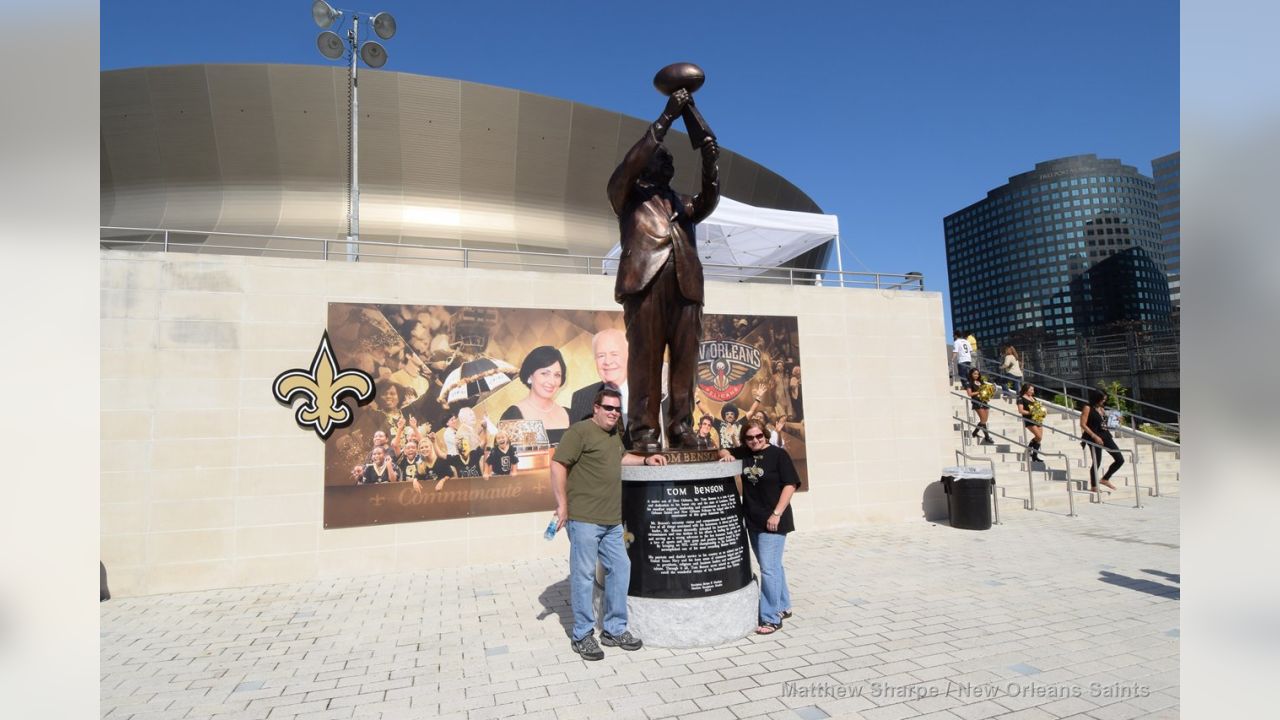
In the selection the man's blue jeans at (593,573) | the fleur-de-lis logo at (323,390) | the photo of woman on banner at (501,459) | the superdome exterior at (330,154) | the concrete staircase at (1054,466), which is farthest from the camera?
the superdome exterior at (330,154)

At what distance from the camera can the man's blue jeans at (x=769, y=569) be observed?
529cm

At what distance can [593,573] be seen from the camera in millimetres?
4961

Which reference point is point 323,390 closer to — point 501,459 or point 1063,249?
point 501,459

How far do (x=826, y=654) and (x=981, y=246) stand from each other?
12286 centimetres

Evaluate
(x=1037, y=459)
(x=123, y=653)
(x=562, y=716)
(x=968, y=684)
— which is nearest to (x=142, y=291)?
(x=123, y=653)

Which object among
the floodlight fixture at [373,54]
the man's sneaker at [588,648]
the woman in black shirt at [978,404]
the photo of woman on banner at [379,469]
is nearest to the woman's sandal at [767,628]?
the man's sneaker at [588,648]

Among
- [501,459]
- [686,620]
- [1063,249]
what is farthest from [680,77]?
[1063,249]

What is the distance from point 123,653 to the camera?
537 centimetres

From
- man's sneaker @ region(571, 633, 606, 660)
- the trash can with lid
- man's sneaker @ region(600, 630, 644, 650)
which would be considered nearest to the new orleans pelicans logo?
the trash can with lid

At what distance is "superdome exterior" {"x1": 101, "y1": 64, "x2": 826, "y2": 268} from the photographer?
1653 centimetres

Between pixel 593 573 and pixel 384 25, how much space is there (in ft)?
36.6

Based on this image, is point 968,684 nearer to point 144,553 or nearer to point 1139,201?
point 144,553

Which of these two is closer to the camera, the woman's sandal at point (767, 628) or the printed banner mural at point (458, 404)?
the woman's sandal at point (767, 628)

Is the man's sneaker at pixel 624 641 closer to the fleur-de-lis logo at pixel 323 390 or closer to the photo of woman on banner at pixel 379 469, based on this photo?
the photo of woman on banner at pixel 379 469
